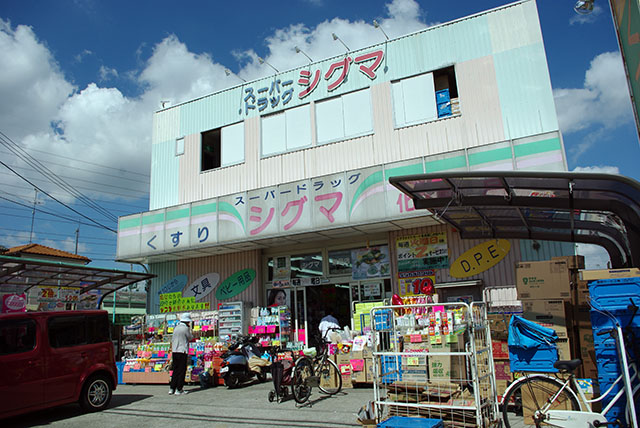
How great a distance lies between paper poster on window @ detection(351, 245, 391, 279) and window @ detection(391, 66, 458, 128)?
3.91 meters

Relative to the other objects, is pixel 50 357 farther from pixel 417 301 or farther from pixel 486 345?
pixel 417 301

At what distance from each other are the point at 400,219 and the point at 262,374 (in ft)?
17.9

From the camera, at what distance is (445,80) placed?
14.7 m

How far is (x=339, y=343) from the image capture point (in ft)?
37.8

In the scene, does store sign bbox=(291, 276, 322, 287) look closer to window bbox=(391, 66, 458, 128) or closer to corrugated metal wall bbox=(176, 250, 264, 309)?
corrugated metal wall bbox=(176, 250, 264, 309)

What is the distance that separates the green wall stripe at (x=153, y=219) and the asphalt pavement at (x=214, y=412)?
6.70 meters

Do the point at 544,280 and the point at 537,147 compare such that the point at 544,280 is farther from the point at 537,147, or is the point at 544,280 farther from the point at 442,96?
the point at 442,96

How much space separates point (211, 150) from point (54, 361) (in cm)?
1159

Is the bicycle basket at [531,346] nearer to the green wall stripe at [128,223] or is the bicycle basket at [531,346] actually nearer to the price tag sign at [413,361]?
the price tag sign at [413,361]

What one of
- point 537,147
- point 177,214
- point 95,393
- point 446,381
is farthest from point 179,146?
point 446,381

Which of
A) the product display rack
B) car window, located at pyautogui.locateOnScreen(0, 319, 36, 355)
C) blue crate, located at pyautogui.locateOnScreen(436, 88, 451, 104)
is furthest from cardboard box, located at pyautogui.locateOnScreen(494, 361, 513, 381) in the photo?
the product display rack

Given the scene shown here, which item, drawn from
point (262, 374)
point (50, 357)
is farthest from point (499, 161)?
point (50, 357)

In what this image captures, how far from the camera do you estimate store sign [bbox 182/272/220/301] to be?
672 inches

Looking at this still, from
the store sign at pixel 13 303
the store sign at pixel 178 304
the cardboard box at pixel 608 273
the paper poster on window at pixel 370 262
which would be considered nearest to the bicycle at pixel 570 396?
the cardboard box at pixel 608 273
